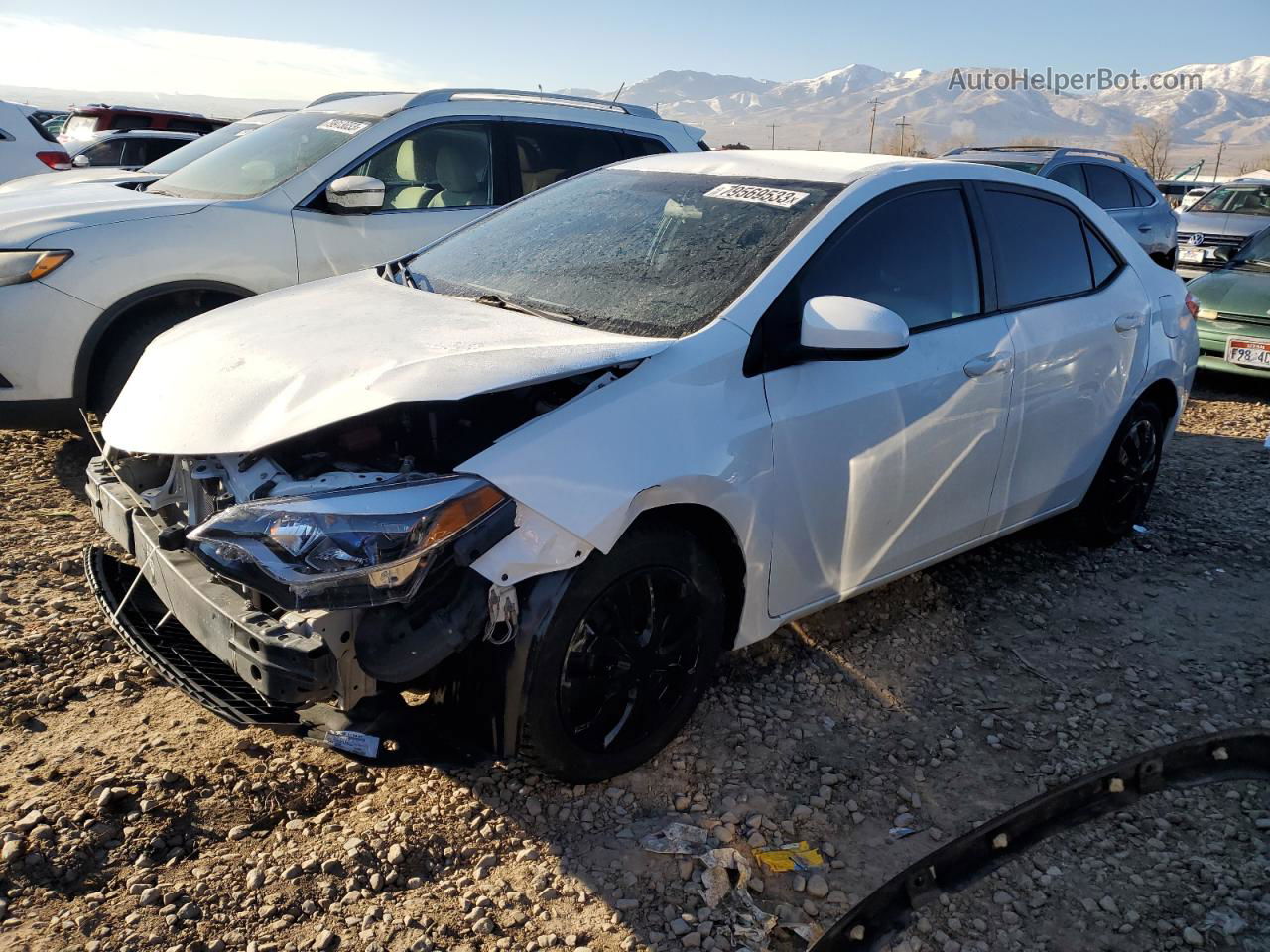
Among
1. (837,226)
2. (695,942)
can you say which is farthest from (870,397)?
(695,942)

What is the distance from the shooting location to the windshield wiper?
310 cm

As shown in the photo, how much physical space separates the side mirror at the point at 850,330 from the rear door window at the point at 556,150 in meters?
3.53

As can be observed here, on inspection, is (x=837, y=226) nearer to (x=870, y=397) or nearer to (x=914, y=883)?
(x=870, y=397)

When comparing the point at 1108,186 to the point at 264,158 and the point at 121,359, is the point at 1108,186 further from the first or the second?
the point at 121,359

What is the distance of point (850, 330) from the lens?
9.25 ft

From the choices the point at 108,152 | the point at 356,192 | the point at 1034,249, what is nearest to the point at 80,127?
the point at 108,152

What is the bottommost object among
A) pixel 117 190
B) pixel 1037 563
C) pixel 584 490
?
pixel 1037 563

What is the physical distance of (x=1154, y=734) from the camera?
3.33m

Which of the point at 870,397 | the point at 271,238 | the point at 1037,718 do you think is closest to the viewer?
the point at 870,397

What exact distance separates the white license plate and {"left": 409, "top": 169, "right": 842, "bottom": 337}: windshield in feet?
20.2

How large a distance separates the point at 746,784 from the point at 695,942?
0.64 metres

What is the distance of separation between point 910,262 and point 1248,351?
5.88m

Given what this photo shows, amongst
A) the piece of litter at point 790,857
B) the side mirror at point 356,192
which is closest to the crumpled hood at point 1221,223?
the side mirror at point 356,192

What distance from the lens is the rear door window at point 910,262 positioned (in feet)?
10.4
